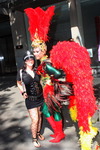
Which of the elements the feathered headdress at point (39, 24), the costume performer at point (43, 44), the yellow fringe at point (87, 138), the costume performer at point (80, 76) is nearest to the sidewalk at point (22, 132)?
the costume performer at point (43, 44)

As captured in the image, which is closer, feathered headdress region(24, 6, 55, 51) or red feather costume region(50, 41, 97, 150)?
red feather costume region(50, 41, 97, 150)

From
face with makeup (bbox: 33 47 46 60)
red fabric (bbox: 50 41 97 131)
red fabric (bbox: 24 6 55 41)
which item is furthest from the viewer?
red fabric (bbox: 24 6 55 41)

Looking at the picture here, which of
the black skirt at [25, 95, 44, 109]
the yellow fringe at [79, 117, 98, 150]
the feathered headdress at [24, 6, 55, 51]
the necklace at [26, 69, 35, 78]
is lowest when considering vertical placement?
the yellow fringe at [79, 117, 98, 150]

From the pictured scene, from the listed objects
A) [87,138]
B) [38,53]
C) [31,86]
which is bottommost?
[87,138]

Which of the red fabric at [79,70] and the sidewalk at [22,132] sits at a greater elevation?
the red fabric at [79,70]

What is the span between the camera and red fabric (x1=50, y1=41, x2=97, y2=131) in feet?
8.71

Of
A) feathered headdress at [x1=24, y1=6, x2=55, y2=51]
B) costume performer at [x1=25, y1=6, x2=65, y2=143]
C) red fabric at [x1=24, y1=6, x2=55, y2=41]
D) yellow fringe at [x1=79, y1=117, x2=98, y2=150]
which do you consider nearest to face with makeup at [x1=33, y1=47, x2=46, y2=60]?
costume performer at [x1=25, y1=6, x2=65, y2=143]

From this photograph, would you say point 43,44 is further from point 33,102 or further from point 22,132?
point 22,132

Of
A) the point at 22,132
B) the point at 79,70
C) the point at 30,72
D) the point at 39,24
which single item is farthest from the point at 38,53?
the point at 22,132

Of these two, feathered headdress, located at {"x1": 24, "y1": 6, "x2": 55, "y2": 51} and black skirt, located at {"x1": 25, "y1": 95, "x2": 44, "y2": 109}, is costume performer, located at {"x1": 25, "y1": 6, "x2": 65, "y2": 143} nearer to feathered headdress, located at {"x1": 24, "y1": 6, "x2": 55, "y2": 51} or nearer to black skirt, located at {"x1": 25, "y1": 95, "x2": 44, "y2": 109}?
feathered headdress, located at {"x1": 24, "y1": 6, "x2": 55, "y2": 51}

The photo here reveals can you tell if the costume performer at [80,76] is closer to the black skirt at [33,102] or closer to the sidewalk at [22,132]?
the sidewalk at [22,132]

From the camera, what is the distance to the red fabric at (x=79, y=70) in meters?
2.65

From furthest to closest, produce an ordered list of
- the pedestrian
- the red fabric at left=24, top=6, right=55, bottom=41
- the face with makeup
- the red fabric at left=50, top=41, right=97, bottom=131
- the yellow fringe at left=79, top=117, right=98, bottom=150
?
1. the red fabric at left=24, top=6, right=55, bottom=41
2. the face with makeup
3. the pedestrian
4. the yellow fringe at left=79, top=117, right=98, bottom=150
5. the red fabric at left=50, top=41, right=97, bottom=131

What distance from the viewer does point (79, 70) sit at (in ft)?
8.72
